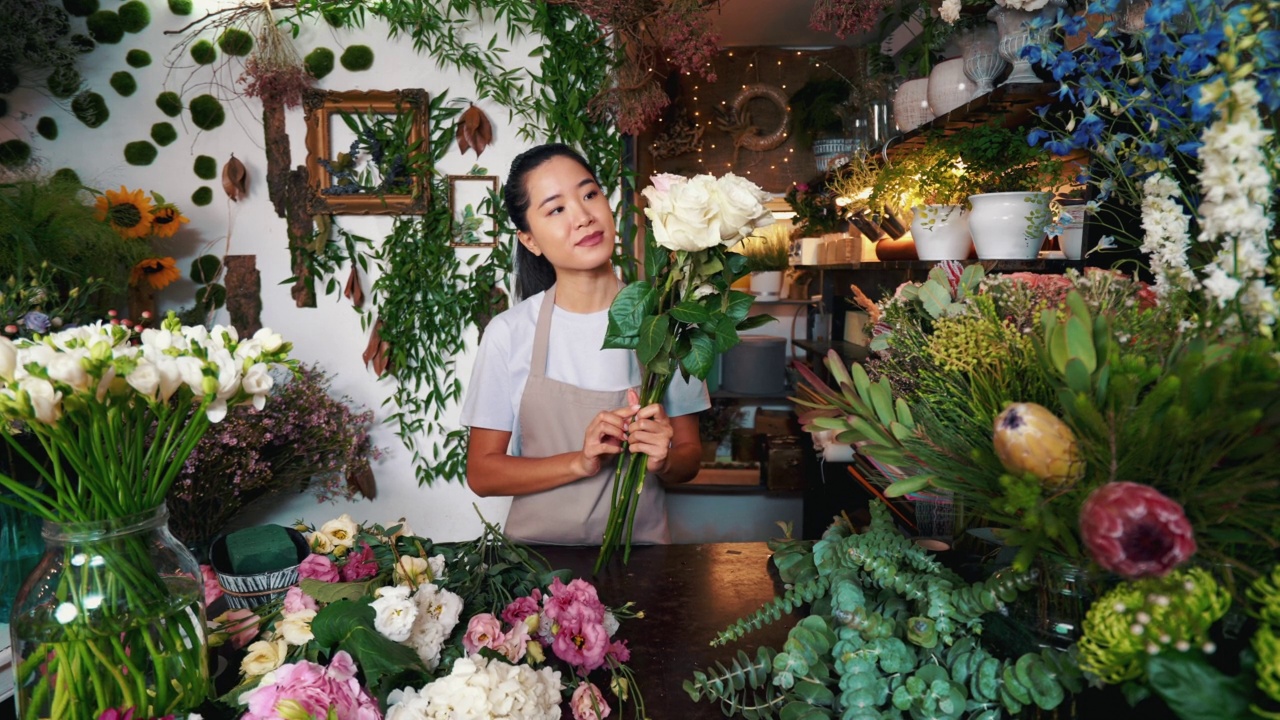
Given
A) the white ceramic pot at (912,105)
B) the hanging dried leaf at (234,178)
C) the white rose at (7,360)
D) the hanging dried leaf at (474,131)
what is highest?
the hanging dried leaf at (474,131)

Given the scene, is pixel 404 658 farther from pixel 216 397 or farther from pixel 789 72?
pixel 789 72

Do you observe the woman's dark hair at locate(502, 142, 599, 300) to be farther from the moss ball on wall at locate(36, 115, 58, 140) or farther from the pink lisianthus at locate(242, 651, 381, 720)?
the moss ball on wall at locate(36, 115, 58, 140)

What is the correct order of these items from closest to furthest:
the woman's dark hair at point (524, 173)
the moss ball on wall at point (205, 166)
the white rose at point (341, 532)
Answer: the white rose at point (341, 532) → the woman's dark hair at point (524, 173) → the moss ball on wall at point (205, 166)

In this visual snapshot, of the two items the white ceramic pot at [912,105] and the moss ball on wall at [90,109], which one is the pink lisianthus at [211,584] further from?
the moss ball on wall at [90,109]

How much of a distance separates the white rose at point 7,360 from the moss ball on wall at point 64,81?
2.82 m

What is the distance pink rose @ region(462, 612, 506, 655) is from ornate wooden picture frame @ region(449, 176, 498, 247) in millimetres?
2186

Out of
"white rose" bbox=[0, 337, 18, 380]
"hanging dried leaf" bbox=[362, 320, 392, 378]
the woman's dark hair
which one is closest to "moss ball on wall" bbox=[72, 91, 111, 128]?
"hanging dried leaf" bbox=[362, 320, 392, 378]

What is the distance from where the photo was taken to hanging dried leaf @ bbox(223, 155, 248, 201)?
114 inches

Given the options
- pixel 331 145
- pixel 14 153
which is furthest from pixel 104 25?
pixel 331 145

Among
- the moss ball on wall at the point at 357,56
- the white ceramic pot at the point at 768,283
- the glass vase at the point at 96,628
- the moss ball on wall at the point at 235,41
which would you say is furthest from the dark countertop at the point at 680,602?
the white ceramic pot at the point at 768,283

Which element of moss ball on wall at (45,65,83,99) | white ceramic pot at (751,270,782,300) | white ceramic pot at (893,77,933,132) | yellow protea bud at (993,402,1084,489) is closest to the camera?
yellow protea bud at (993,402,1084,489)

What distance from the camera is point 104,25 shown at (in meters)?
2.85

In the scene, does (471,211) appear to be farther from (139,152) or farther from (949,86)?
(949,86)

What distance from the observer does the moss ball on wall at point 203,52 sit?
2.87 metres
